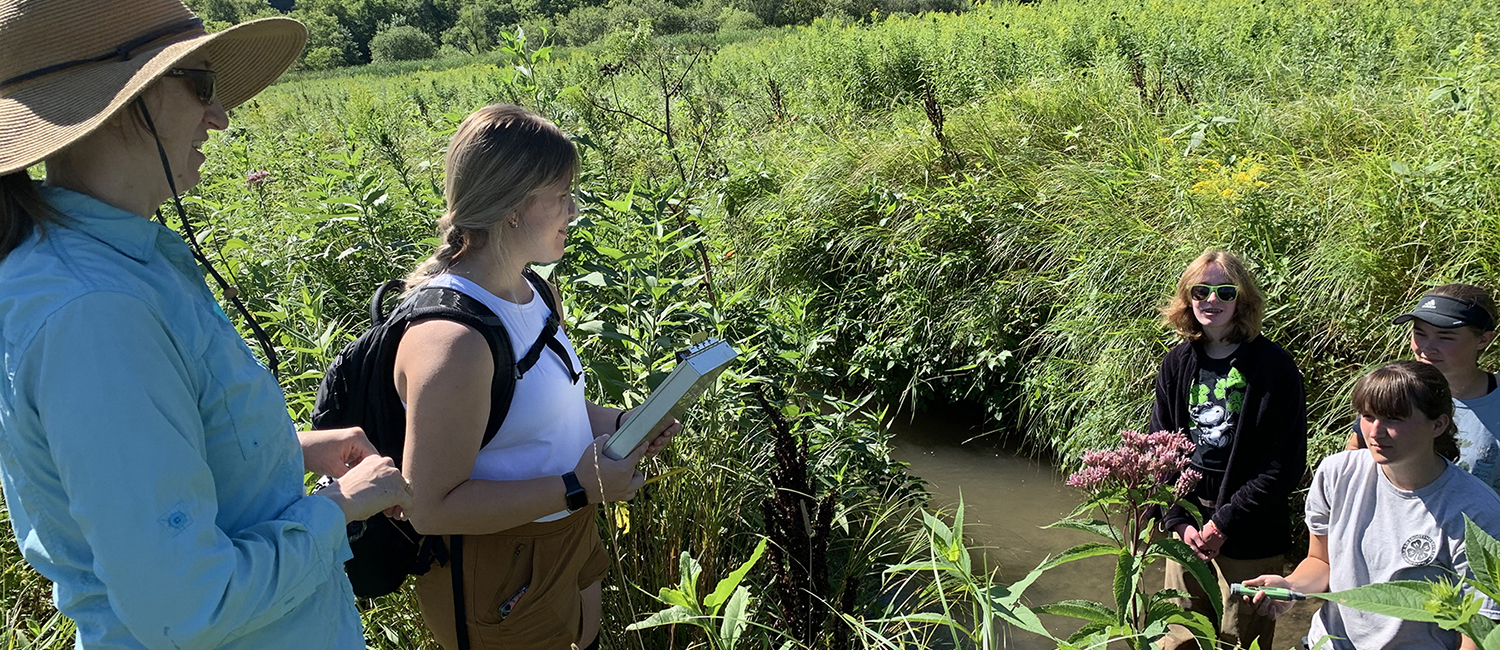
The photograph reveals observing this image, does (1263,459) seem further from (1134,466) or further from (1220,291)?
(1134,466)

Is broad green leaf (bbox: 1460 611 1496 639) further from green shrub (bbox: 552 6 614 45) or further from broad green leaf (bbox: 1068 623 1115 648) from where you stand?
green shrub (bbox: 552 6 614 45)

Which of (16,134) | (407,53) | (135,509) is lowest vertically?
(407,53)

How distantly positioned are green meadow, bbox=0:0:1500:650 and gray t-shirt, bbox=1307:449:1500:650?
2.89ft

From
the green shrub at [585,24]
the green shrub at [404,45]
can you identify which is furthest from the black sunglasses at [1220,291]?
the green shrub at [404,45]

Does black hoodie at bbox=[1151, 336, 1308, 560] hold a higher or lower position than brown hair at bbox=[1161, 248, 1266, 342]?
lower

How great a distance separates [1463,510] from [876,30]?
10.9 m

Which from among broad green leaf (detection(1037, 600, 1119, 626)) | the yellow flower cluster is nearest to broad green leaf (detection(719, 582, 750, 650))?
broad green leaf (detection(1037, 600, 1119, 626))

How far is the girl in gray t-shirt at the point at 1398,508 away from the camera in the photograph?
2.18 metres

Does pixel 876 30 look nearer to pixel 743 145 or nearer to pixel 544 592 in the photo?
pixel 743 145

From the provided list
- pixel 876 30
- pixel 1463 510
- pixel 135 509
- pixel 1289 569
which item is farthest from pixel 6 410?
pixel 876 30

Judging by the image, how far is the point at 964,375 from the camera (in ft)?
18.6

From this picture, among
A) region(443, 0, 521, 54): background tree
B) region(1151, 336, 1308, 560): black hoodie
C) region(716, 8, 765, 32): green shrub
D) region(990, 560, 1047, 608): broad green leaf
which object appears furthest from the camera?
region(443, 0, 521, 54): background tree

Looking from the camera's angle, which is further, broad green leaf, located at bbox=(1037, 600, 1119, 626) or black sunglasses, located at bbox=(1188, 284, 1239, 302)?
black sunglasses, located at bbox=(1188, 284, 1239, 302)

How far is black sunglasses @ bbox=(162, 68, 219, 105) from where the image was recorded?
1.25 m
